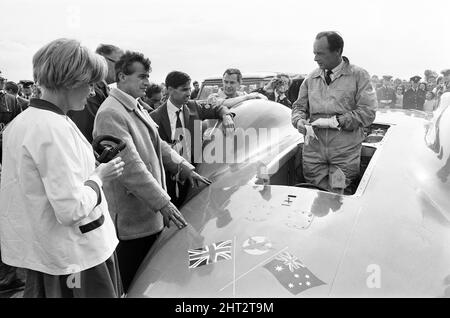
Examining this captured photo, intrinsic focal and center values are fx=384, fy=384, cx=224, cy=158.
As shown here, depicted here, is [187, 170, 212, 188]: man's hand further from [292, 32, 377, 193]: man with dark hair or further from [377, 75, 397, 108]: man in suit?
[377, 75, 397, 108]: man in suit

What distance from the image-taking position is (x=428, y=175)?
260 centimetres

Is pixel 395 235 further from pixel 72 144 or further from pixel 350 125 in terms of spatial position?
pixel 72 144

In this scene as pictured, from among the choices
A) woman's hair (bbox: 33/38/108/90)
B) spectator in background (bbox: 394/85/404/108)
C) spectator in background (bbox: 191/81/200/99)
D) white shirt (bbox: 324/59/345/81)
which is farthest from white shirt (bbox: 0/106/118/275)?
spectator in background (bbox: 394/85/404/108)

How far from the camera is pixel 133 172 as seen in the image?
7.44ft

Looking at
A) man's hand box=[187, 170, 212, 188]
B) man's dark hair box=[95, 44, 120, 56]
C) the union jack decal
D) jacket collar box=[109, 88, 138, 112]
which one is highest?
man's dark hair box=[95, 44, 120, 56]

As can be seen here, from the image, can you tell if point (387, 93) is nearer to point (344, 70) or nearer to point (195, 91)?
point (195, 91)

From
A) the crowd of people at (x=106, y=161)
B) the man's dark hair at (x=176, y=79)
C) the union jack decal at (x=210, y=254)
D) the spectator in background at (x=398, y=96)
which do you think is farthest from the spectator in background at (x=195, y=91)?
the union jack decal at (x=210, y=254)

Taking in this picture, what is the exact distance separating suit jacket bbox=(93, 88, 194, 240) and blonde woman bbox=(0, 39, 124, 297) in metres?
0.60

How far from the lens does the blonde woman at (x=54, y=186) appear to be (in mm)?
1474

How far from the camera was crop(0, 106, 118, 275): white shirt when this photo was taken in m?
1.47

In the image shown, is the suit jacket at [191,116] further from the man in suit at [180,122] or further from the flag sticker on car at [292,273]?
the flag sticker on car at [292,273]

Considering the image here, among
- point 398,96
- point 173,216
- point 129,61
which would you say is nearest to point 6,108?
point 129,61
